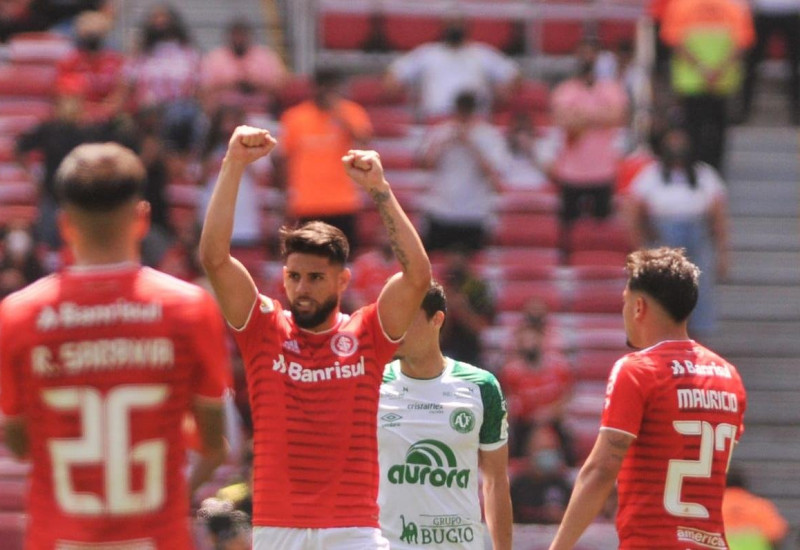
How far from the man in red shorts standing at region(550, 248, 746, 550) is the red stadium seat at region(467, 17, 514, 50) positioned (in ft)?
39.8

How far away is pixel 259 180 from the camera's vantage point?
16.2 m

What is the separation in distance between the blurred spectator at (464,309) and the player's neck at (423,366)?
6.02 m

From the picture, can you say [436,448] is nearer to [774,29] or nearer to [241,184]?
[241,184]

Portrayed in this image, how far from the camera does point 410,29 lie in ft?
60.8

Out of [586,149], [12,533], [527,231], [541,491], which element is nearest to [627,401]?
[12,533]

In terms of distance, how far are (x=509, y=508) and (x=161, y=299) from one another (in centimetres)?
291

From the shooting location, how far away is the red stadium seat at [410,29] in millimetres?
18516

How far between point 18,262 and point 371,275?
2.93 metres

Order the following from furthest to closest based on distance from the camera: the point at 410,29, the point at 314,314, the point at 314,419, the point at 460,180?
the point at 410,29 < the point at 460,180 < the point at 314,314 < the point at 314,419

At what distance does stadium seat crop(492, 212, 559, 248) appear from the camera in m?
16.2

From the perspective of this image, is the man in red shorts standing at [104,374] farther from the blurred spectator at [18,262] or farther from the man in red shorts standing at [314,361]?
the blurred spectator at [18,262]

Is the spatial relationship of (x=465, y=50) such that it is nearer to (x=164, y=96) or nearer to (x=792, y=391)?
(x=164, y=96)

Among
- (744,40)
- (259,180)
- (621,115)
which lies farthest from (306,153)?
(744,40)

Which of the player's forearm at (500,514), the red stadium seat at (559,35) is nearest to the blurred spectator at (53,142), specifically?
the red stadium seat at (559,35)
